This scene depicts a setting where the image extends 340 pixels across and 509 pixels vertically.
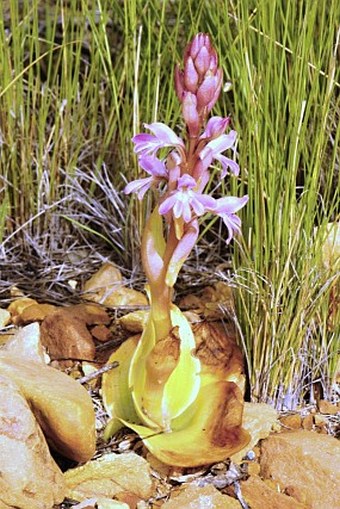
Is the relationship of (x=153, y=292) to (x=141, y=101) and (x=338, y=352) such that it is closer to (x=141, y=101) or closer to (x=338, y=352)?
(x=338, y=352)

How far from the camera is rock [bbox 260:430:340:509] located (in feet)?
4.23

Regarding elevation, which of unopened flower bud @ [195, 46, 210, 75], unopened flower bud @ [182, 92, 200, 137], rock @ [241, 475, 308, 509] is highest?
unopened flower bud @ [195, 46, 210, 75]

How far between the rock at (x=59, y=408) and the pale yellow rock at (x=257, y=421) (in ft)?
0.90

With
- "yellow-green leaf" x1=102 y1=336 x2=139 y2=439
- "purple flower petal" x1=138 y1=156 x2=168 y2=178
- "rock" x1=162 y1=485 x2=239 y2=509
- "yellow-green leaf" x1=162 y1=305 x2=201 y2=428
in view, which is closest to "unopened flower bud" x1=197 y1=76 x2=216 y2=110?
"purple flower petal" x1=138 y1=156 x2=168 y2=178

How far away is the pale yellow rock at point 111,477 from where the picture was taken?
4.09 ft

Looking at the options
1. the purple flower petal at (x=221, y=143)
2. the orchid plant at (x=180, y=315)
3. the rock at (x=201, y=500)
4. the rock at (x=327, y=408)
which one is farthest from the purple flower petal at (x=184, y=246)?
the rock at (x=327, y=408)

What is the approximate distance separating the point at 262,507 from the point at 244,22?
0.77m

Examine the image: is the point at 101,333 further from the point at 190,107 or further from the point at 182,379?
the point at 190,107

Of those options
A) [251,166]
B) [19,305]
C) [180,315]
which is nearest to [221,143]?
[251,166]

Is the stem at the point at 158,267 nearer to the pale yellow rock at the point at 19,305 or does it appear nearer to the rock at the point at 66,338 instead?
the rock at the point at 66,338

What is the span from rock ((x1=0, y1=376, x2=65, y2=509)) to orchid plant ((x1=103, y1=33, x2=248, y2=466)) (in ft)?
0.61

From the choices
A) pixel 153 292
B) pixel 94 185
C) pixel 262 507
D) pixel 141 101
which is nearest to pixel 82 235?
pixel 94 185

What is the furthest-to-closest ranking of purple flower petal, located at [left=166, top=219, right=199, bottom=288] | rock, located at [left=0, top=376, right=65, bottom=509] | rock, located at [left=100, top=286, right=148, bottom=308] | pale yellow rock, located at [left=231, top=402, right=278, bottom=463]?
rock, located at [left=100, top=286, right=148, bottom=308] → pale yellow rock, located at [left=231, top=402, right=278, bottom=463] → purple flower petal, located at [left=166, top=219, right=199, bottom=288] → rock, located at [left=0, top=376, right=65, bottom=509]

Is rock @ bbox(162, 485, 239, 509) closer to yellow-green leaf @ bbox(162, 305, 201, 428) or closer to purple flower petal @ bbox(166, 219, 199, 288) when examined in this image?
yellow-green leaf @ bbox(162, 305, 201, 428)
